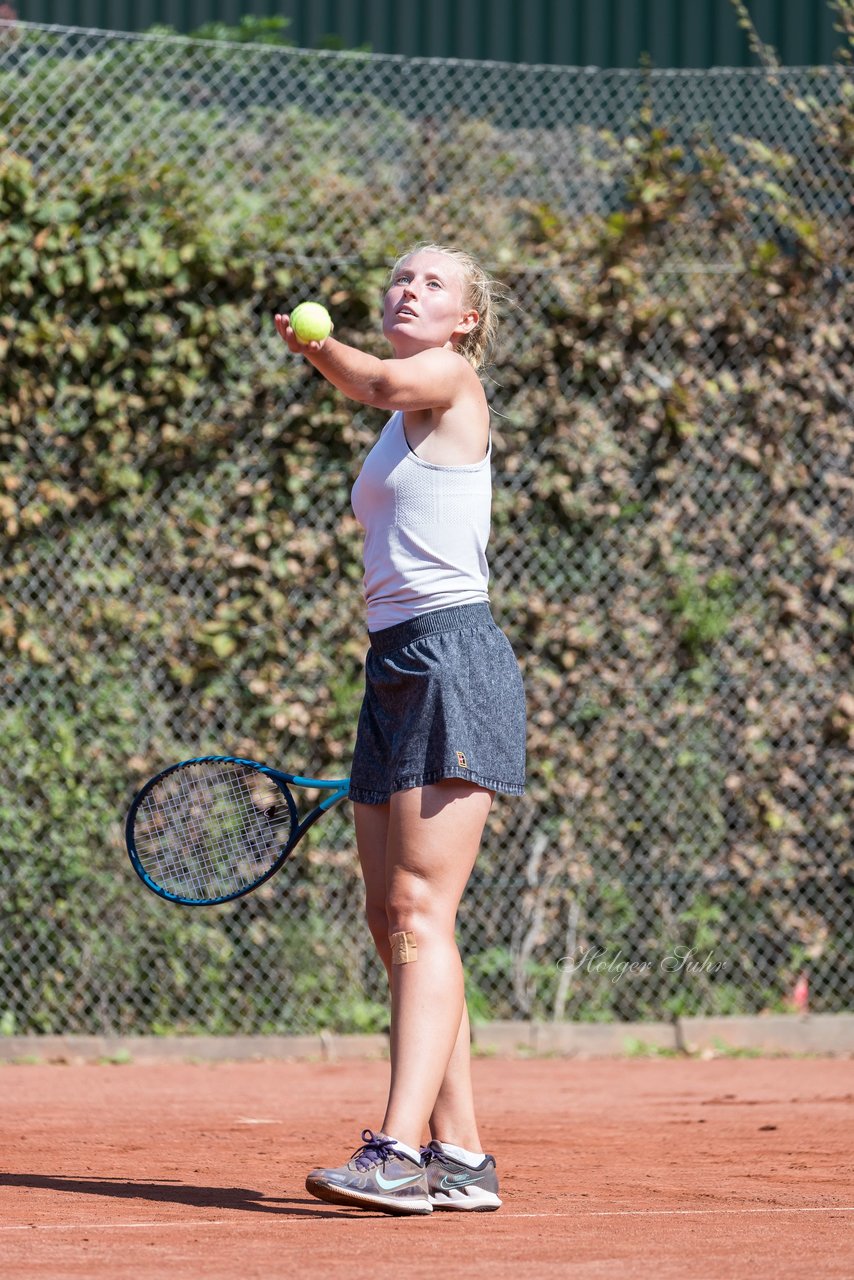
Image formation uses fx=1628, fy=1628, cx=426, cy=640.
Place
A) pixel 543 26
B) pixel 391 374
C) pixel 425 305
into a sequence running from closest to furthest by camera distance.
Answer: pixel 391 374, pixel 425 305, pixel 543 26

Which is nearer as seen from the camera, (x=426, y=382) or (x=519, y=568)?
(x=426, y=382)

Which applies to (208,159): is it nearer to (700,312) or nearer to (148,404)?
(148,404)

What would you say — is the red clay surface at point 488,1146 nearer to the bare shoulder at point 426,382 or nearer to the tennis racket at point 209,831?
the tennis racket at point 209,831

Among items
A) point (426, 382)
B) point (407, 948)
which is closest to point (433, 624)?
point (426, 382)

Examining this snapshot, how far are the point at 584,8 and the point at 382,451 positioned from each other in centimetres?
733

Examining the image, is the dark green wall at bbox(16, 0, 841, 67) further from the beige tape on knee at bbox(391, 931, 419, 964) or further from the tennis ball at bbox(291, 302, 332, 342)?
the beige tape on knee at bbox(391, 931, 419, 964)

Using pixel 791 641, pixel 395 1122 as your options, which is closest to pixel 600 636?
pixel 791 641

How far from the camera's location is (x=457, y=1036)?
10.6 feet

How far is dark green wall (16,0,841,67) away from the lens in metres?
9.63

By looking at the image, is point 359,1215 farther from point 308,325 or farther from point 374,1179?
point 308,325

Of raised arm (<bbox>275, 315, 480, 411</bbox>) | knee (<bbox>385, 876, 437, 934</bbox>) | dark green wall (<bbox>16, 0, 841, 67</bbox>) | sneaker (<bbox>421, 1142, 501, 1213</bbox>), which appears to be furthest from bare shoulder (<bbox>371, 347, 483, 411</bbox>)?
dark green wall (<bbox>16, 0, 841, 67</bbox>)

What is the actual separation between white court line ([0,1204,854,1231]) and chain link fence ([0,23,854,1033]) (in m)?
2.95

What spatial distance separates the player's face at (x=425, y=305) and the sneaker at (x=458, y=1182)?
162 centimetres

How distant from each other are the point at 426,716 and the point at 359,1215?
96 centimetres
